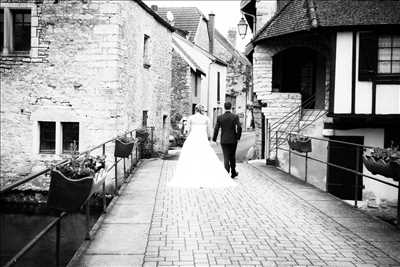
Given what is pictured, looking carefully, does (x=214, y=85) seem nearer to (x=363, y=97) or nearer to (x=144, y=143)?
(x=144, y=143)

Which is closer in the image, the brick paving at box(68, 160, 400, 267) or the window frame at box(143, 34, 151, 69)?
the brick paving at box(68, 160, 400, 267)

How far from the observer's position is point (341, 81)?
47.1ft

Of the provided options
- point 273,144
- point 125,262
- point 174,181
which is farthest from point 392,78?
point 125,262

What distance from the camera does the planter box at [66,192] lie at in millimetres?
4605

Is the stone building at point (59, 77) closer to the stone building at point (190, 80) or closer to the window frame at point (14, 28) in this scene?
the window frame at point (14, 28)

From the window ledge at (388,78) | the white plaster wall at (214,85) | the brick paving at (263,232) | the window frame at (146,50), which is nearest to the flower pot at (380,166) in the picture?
the brick paving at (263,232)

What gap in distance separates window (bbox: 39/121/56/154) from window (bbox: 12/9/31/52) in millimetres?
2517

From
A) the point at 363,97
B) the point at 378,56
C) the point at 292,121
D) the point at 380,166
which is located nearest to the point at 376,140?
the point at 363,97

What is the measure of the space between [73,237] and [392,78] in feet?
33.9

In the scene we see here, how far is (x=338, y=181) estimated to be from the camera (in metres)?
15.0

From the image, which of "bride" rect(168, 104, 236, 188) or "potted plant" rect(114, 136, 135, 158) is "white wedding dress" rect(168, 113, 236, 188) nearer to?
"bride" rect(168, 104, 236, 188)

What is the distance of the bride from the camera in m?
10.3

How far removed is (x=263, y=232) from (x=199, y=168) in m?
4.28

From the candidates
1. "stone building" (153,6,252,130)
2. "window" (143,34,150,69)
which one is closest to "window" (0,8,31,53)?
"window" (143,34,150,69)
